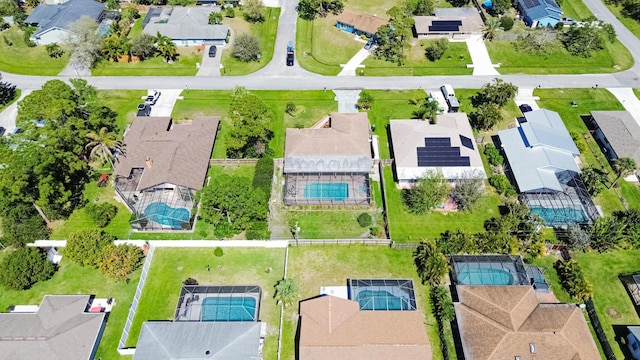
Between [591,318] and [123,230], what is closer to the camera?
[591,318]

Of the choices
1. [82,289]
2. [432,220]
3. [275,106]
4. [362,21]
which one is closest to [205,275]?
[82,289]

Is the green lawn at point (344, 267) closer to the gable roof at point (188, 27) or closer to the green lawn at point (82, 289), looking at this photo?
the green lawn at point (82, 289)

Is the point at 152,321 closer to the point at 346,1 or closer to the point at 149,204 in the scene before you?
the point at 149,204

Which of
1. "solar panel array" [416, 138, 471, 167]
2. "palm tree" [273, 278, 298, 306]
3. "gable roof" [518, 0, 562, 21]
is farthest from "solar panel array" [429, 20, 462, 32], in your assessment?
"palm tree" [273, 278, 298, 306]

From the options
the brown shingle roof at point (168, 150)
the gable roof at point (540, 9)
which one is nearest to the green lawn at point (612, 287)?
the brown shingle roof at point (168, 150)

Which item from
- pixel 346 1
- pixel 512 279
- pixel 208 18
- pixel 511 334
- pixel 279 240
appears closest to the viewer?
pixel 511 334

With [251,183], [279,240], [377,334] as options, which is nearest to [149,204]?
[251,183]

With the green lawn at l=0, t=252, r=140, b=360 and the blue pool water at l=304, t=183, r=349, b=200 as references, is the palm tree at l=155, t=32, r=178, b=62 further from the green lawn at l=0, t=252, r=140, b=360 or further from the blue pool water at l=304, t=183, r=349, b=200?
the green lawn at l=0, t=252, r=140, b=360
